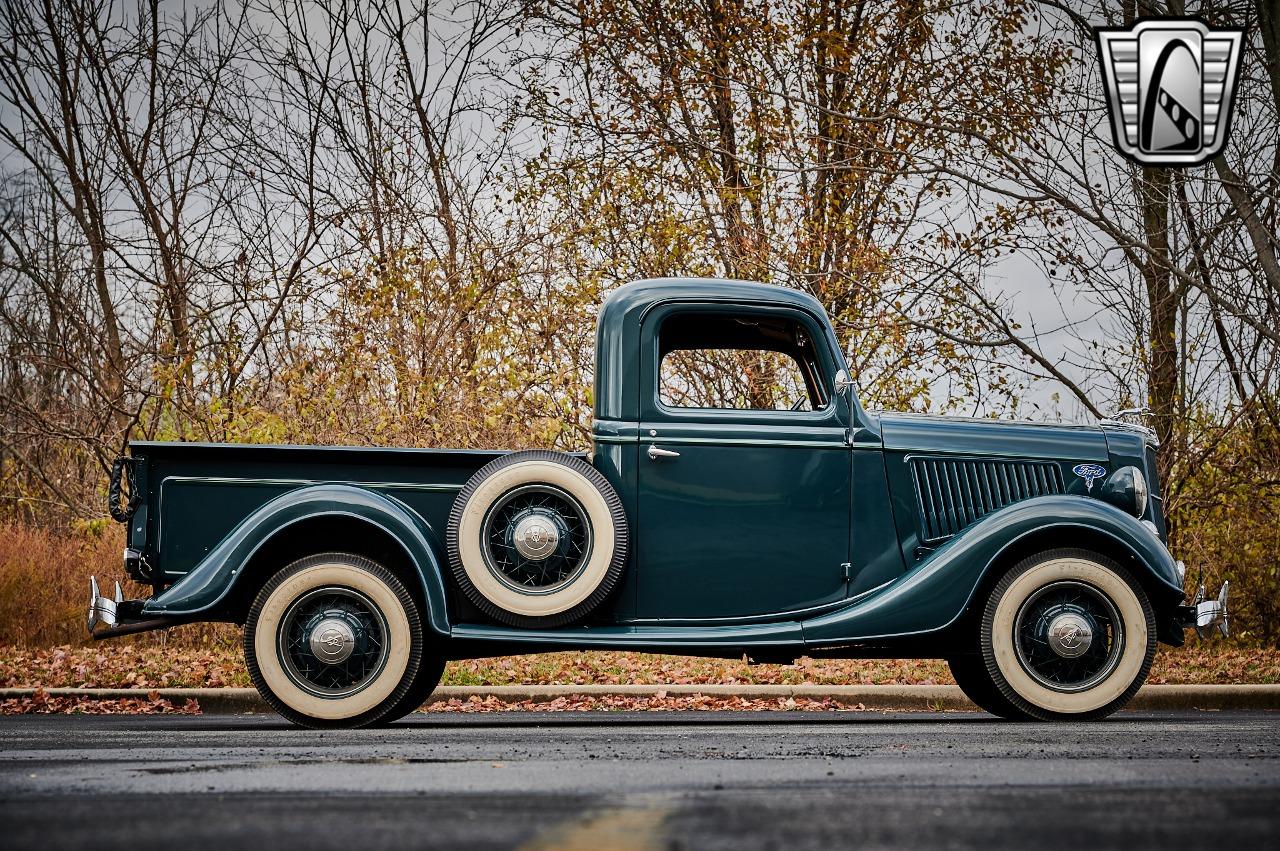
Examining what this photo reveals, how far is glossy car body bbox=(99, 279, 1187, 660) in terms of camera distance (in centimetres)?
624

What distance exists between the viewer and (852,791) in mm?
3594

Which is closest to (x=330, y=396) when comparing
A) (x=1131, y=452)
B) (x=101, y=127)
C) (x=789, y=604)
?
(x=101, y=127)

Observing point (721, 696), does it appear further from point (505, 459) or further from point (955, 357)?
point (955, 357)

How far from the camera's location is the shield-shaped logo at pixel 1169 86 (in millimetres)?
9984

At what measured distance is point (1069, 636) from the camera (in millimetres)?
6324

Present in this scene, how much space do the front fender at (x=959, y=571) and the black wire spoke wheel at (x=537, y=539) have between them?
4.07ft

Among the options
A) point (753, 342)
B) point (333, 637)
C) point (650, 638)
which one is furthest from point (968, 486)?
point (333, 637)

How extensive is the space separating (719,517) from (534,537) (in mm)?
992

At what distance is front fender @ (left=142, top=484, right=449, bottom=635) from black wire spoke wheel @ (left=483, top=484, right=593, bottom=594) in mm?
322

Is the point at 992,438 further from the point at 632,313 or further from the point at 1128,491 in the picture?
the point at 632,313

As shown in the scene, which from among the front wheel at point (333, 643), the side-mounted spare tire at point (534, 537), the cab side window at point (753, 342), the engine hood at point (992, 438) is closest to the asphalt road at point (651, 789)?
the front wheel at point (333, 643)

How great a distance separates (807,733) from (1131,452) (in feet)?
8.46

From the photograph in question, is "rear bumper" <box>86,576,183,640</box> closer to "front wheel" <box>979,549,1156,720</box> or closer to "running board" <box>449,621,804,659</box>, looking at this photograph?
"running board" <box>449,621,804,659</box>

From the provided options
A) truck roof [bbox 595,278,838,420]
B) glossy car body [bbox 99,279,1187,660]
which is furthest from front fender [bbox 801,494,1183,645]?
truck roof [bbox 595,278,838,420]
